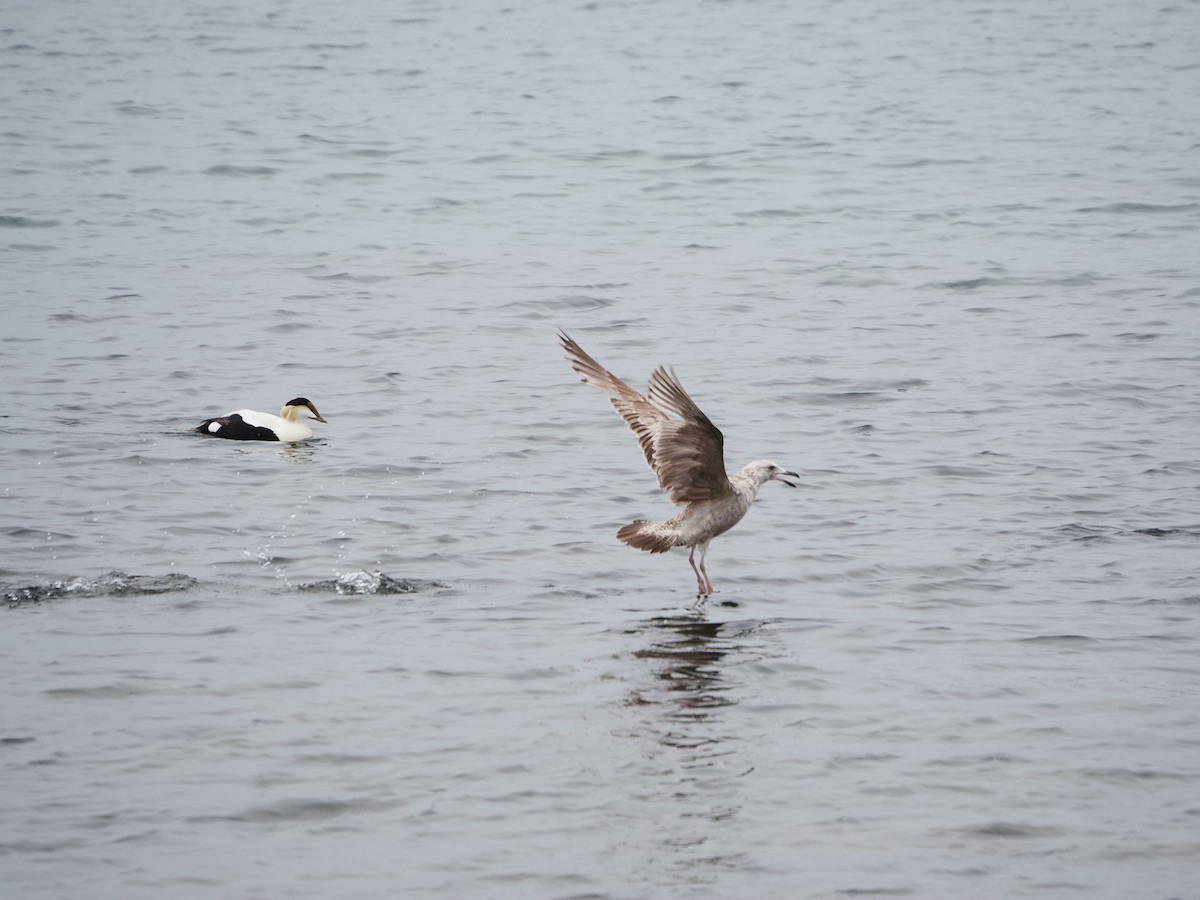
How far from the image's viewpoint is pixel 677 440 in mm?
10812

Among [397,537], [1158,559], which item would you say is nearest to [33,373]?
[397,537]

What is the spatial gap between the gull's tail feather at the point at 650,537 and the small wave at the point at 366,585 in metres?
1.15

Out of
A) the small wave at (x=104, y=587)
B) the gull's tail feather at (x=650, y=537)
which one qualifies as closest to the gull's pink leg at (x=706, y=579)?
the gull's tail feather at (x=650, y=537)

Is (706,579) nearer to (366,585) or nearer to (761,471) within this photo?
(761,471)

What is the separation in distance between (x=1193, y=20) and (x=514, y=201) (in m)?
22.1

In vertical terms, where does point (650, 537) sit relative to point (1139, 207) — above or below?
above

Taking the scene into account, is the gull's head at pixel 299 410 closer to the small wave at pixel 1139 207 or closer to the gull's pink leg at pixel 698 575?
the gull's pink leg at pixel 698 575

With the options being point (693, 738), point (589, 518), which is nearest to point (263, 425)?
point (589, 518)

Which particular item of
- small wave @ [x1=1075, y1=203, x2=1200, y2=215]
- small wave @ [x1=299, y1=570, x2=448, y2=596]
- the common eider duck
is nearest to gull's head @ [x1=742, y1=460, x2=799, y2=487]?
small wave @ [x1=299, y1=570, x2=448, y2=596]

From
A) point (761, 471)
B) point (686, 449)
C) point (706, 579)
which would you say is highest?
point (686, 449)

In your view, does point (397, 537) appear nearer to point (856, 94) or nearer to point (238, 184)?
point (238, 184)

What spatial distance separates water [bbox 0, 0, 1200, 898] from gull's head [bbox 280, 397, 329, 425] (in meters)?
0.54

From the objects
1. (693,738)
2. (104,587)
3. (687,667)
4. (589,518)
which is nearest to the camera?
(693,738)

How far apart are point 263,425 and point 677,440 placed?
4610 mm
